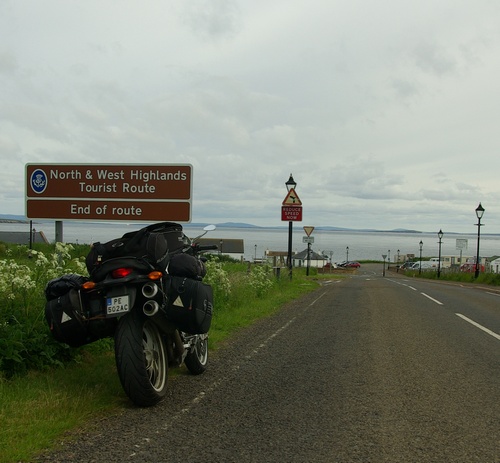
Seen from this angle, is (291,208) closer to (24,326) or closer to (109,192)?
(109,192)

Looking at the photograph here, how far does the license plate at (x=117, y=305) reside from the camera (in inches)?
196

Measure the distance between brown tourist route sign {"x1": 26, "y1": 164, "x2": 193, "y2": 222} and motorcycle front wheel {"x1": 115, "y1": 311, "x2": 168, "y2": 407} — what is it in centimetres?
517

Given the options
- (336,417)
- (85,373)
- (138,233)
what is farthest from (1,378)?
(336,417)

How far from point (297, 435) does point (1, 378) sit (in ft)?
9.83

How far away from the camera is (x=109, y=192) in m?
10.7

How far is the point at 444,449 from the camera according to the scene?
4324mm

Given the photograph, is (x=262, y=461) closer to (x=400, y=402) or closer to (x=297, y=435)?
(x=297, y=435)

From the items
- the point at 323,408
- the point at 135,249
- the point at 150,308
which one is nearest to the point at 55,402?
→ the point at 150,308

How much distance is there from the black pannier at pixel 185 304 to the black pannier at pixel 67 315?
0.82m

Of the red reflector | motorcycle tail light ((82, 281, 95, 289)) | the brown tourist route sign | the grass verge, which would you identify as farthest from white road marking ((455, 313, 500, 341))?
motorcycle tail light ((82, 281, 95, 289))

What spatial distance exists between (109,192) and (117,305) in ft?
20.0

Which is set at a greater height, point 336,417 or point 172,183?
point 172,183

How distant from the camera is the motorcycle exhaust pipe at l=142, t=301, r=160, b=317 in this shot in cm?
500

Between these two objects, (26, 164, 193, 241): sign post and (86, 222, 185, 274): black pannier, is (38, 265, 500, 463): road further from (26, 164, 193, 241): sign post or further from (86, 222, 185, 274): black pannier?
(26, 164, 193, 241): sign post
